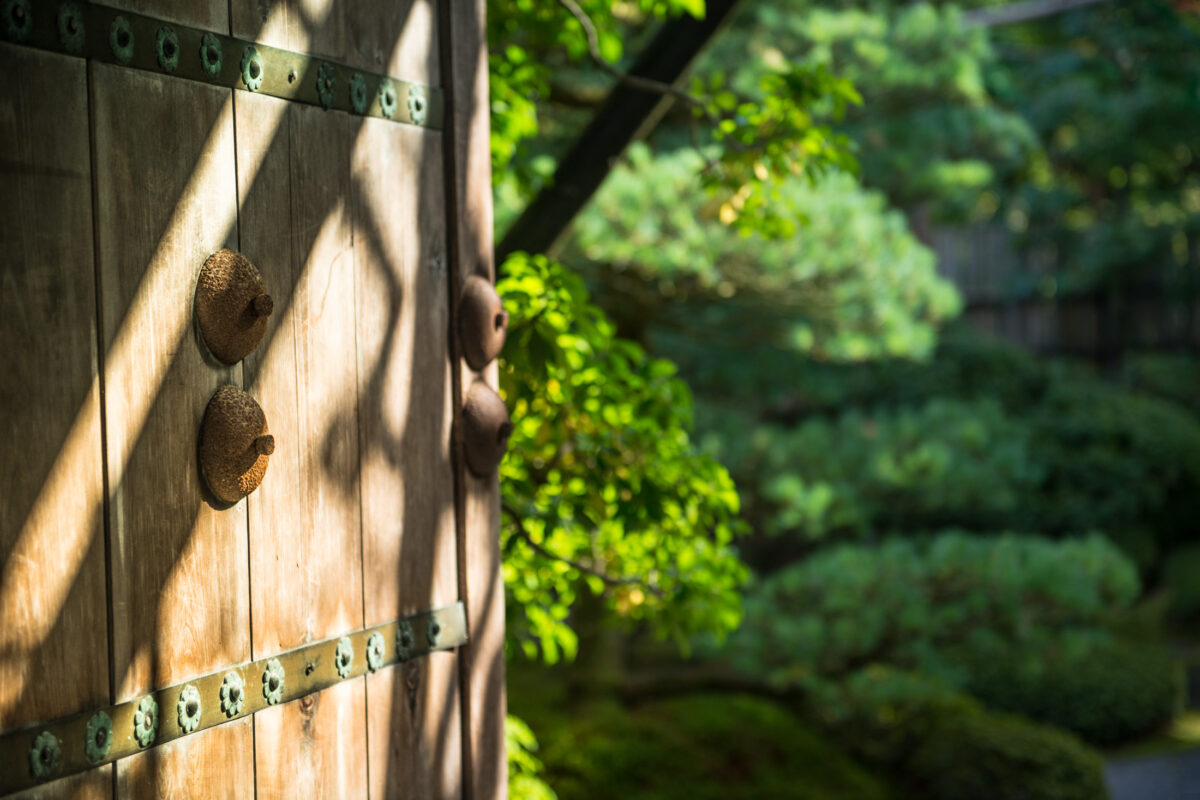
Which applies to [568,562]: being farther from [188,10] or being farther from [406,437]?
[188,10]

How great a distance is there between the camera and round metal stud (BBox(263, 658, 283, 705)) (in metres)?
1.25

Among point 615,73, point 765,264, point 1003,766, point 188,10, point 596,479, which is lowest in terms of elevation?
point 1003,766

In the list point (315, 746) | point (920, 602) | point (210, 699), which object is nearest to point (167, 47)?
point (210, 699)

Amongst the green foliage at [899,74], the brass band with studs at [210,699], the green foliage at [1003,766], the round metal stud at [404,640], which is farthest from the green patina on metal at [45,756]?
the green foliage at [1003,766]

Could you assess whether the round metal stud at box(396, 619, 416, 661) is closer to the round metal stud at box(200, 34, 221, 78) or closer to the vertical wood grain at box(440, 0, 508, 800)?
the vertical wood grain at box(440, 0, 508, 800)

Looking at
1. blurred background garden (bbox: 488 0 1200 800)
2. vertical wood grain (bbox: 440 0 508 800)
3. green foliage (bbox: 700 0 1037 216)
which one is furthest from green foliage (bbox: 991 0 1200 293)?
vertical wood grain (bbox: 440 0 508 800)

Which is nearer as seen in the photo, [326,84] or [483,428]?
[326,84]

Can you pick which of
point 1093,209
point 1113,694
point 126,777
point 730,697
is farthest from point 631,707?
point 1093,209

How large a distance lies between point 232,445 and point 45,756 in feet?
1.13

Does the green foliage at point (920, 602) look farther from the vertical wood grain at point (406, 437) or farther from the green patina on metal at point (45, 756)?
the green patina on metal at point (45, 756)

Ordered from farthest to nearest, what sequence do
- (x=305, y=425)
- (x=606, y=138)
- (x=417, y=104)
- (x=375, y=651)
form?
(x=606, y=138), (x=417, y=104), (x=375, y=651), (x=305, y=425)

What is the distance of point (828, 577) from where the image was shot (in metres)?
4.28

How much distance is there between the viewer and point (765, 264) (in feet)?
12.3

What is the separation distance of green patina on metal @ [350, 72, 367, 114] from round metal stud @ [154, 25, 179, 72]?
268 mm
